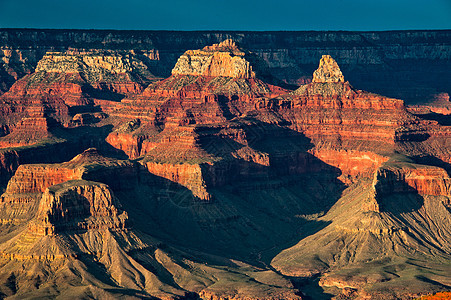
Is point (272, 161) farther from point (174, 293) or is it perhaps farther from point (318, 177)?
point (174, 293)

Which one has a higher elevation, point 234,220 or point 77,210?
point 77,210

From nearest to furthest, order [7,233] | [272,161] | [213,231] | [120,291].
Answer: [120,291]
[7,233]
[213,231]
[272,161]

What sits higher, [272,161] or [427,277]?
[272,161]

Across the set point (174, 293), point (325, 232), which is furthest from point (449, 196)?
point (174, 293)

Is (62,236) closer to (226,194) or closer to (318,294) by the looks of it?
(318,294)

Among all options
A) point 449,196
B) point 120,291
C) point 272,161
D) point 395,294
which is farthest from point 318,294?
point 272,161

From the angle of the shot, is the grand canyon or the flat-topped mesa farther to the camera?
the flat-topped mesa

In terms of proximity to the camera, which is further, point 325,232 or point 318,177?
point 318,177

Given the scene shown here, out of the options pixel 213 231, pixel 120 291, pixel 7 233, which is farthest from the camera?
pixel 213 231

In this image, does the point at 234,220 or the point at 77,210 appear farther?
the point at 234,220

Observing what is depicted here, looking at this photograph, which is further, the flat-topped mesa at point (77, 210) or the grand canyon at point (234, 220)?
the flat-topped mesa at point (77, 210)
